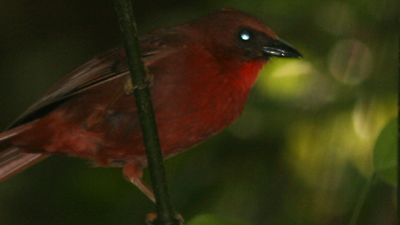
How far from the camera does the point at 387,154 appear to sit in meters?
2.47

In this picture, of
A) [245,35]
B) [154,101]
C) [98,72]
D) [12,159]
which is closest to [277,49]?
[245,35]

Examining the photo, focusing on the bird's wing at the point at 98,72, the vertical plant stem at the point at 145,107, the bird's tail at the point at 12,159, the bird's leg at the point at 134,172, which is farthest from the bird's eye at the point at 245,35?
the vertical plant stem at the point at 145,107

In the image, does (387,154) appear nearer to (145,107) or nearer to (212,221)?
(212,221)

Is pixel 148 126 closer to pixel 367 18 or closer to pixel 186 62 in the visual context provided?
pixel 186 62

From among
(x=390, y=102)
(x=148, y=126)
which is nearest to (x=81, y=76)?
(x=148, y=126)

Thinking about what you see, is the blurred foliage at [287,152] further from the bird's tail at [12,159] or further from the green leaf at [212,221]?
the green leaf at [212,221]

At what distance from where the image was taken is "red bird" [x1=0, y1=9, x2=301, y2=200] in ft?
11.4

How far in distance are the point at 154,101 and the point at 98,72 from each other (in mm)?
429

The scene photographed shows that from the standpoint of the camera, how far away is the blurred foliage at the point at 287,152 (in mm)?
4414

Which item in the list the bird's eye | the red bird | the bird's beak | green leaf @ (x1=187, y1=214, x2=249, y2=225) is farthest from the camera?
the bird's eye

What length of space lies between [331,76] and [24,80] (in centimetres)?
318

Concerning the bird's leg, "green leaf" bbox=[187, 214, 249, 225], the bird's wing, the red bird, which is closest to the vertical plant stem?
"green leaf" bbox=[187, 214, 249, 225]

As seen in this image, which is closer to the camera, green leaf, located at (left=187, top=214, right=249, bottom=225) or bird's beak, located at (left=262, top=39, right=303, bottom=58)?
green leaf, located at (left=187, top=214, right=249, bottom=225)

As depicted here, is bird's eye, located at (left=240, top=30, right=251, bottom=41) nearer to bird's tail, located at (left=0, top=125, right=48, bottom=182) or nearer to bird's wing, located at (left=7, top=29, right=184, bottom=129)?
bird's wing, located at (left=7, top=29, right=184, bottom=129)
